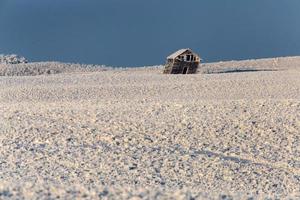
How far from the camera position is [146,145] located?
33.3ft

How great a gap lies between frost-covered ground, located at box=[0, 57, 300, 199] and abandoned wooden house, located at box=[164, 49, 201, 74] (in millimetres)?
7802

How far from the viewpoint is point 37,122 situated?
1154 cm

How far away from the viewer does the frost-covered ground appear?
7.35m

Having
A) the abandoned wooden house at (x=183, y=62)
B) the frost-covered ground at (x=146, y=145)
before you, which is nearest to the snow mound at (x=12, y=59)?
the abandoned wooden house at (x=183, y=62)

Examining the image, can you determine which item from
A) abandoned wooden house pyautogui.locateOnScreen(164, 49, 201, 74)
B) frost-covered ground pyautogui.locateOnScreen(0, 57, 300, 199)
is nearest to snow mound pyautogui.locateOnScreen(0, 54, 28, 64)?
abandoned wooden house pyautogui.locateOnScreen(164, 49, 201, 74)

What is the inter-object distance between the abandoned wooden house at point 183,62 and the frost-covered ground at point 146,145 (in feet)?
25.6

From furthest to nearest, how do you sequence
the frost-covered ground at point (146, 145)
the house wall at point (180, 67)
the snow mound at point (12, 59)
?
the snow mound at point (12, 59) → the house wall at point (180, 67) → the frost-covered ground at point (146, 145)

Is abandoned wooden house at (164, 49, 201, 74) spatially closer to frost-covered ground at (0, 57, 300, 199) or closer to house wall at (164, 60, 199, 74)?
house wall at (164, 60, 199, 74)

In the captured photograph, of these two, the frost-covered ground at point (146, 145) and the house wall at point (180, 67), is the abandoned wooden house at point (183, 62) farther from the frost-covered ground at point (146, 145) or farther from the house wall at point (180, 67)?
the frost-covered ground at point (146, 145)

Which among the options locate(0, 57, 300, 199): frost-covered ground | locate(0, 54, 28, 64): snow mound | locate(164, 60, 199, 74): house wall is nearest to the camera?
locate(0, 57, 300, 199): frost-covered ground

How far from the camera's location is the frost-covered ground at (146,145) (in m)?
7.35

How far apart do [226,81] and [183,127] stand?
8.29 meters

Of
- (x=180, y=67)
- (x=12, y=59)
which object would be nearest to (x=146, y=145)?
(x=180, y=67)

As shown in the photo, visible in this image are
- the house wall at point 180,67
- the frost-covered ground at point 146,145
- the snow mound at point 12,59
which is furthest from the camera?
the snow mound at point 12,59
